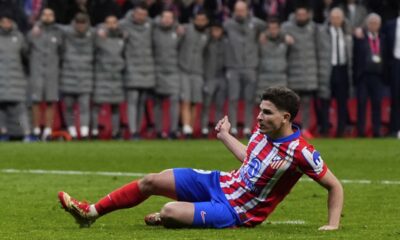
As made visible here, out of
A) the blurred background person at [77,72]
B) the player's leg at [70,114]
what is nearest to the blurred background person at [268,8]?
the blurred background person at [77,72]

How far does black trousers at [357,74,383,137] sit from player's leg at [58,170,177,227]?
1657 centimetres

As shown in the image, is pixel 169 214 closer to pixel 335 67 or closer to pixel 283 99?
pixel 283 99

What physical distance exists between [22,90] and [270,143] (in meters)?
15.4

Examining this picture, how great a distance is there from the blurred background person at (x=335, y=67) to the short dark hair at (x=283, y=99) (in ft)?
51.8

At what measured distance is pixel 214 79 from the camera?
27453 mm

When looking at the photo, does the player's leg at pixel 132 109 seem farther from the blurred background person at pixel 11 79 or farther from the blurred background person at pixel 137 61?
the blurred background person at pixel 11 79

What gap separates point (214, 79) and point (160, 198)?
1261 cm

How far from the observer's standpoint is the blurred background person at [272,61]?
26.9 metres

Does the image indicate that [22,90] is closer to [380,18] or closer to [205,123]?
[205,123]

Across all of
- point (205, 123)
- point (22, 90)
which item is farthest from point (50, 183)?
point (205, 123)

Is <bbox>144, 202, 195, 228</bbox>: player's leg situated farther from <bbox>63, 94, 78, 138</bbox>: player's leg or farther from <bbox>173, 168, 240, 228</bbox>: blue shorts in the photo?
Result: <bbox>63, 94, 78, 138</bbox>: player's leg

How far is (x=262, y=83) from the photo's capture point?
27.3m

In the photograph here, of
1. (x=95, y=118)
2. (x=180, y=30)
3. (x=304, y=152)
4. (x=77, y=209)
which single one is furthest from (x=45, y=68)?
(x=304, y=152)

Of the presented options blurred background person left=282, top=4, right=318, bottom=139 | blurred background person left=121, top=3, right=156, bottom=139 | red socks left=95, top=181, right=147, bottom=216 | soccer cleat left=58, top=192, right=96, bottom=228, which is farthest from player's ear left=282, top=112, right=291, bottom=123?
blurred background person left=282, top=4, right=318, bottom=139
